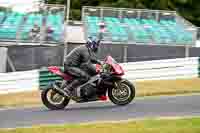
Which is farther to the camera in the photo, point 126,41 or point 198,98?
point 126,41

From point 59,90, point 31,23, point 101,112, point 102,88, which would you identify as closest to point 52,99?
point 59,90

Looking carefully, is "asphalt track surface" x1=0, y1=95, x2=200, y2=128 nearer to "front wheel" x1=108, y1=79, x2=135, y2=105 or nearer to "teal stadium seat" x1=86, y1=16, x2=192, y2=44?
"front wheel" x1=108, y1=79, x2=135, y2=105

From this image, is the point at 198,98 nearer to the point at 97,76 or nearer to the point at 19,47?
the point at 97,76

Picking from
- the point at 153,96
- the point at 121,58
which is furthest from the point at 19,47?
the point at 153,96

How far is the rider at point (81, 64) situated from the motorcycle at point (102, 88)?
0.34 feet

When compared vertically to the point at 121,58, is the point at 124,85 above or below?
above

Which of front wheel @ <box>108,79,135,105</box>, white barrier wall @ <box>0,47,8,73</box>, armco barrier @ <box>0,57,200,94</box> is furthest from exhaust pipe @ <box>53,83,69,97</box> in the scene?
white barrier wall @ <box>0,47,8,73</box>

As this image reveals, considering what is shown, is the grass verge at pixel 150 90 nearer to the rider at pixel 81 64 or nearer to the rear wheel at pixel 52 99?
the rear wheel at pixel 52 99

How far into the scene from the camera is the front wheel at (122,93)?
13516 millimetres

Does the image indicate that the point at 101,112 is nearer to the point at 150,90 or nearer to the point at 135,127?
the point at 135,127

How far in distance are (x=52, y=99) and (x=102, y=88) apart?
3.92 feet

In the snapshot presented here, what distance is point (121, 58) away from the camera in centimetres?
2494

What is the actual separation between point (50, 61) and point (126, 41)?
455cm

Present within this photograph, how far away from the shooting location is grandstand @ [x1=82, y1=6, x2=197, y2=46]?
1117 inches
